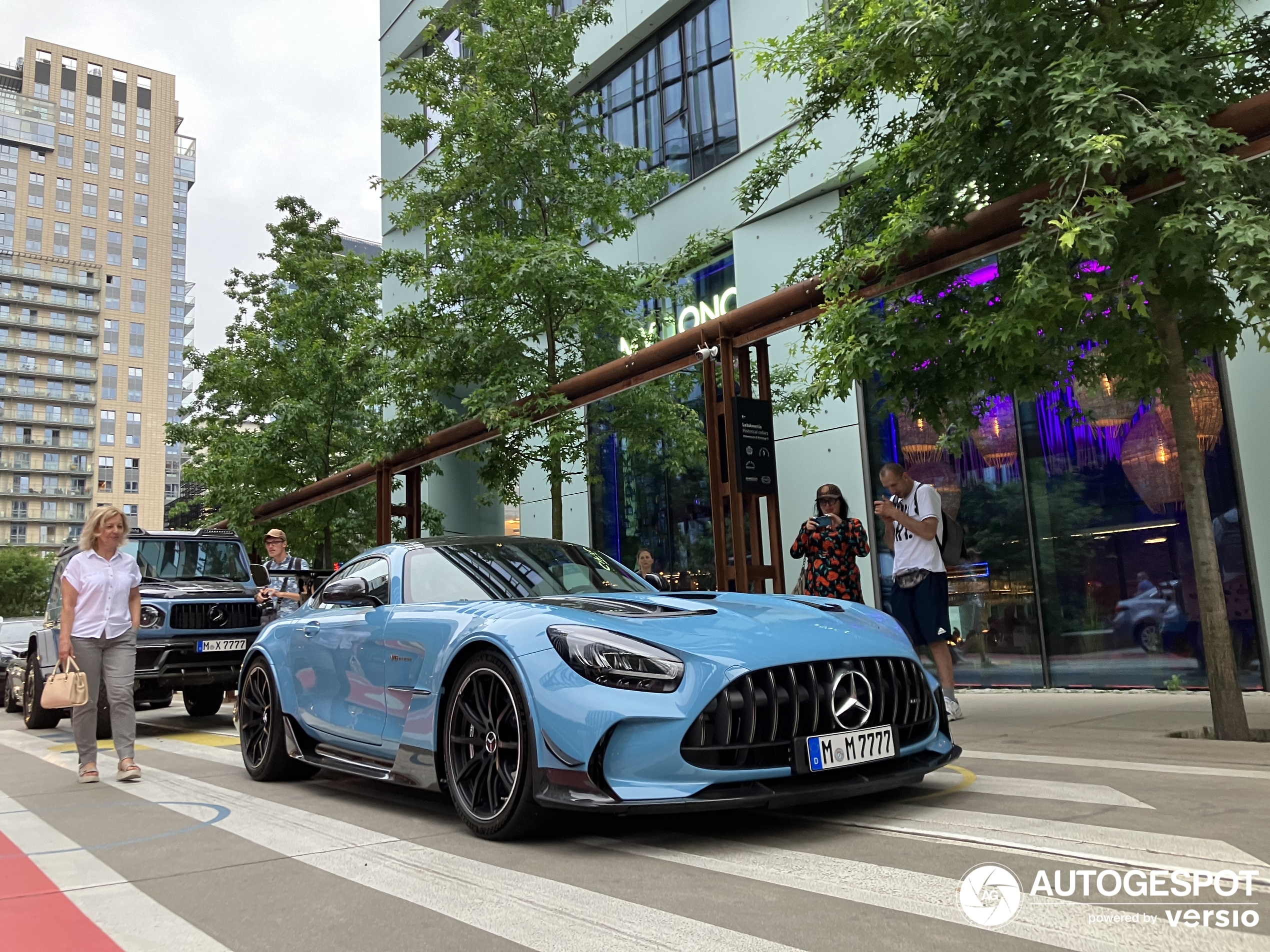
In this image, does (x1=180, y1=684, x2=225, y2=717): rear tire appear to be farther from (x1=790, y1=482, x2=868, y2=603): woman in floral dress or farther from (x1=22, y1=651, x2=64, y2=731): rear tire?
(x1=790, y1=482, x2=868, y2=603): woman in floral dress

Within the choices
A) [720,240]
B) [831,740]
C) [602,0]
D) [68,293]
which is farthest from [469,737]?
[68,293]

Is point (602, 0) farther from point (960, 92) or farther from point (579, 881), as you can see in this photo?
point (579, 881)

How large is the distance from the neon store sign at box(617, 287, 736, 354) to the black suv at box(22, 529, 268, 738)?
6098mm

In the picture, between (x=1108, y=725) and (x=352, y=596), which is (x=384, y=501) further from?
(x=1108, y=725)

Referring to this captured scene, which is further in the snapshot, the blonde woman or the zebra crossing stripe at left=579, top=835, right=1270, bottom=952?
the blonde woman

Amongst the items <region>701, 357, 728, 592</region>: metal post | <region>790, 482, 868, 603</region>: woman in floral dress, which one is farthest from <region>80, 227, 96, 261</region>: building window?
<region>790, 482, 868, 603</region>: woman in floral dress

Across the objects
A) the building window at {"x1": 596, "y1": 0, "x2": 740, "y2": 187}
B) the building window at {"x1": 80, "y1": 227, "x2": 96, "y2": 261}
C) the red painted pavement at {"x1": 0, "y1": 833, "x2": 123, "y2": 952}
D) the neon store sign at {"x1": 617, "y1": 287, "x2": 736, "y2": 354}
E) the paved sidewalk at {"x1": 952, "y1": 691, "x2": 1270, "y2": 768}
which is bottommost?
the paved sidewalk at {"x1": 952, "y1": 691, "x2": 1270, "y2": 768}

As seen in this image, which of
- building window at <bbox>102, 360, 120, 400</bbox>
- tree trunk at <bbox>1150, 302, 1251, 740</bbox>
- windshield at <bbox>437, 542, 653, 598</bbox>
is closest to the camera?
windshield at <bbox>437, 542, 653, 598</bbox>

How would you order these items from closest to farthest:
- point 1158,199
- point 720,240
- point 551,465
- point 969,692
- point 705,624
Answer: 1. point 705,624
2. point 1158,199
3. point 969,692
4. point 551,465
5. point 720,240

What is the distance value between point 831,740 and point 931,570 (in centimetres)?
401

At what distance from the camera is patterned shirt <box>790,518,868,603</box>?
7.56 m

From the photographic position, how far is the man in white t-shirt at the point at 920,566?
7.20 metres

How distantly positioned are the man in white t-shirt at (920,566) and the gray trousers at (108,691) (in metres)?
5.47

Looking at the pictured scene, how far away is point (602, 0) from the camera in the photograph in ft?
48.4
